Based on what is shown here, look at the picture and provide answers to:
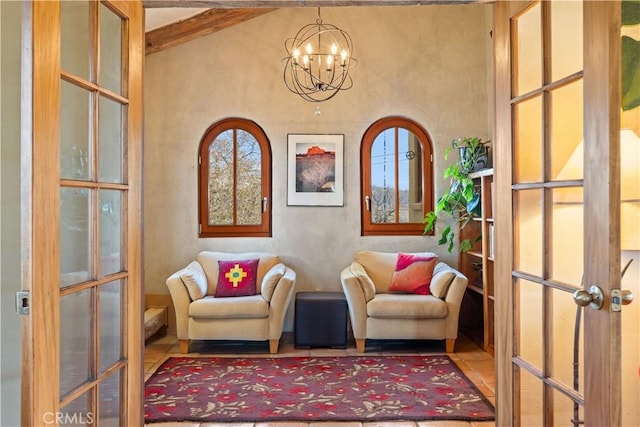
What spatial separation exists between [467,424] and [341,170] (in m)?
2.95

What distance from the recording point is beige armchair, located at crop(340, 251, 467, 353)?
4.34m

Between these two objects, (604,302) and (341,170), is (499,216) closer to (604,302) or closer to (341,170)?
(604,302)

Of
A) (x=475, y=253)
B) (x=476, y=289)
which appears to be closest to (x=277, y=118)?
(x=475, y=253)

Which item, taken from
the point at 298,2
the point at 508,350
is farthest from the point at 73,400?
the point at 298,2

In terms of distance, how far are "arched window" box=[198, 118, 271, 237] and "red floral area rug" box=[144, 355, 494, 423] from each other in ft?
4.98

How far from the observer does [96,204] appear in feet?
5.62

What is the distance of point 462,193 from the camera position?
4.78 metres

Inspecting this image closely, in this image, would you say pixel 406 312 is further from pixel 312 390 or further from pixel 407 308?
pixel 312 390

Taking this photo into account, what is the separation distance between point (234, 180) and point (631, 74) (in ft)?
13.1

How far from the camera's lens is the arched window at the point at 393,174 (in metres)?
5.24

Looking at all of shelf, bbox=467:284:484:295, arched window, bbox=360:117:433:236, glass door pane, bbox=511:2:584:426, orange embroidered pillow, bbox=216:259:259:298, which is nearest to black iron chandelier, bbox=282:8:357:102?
arched window, bbox=360:117:433:236

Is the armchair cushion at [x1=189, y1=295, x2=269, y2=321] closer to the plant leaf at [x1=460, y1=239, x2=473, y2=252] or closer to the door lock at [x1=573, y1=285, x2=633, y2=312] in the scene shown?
the plant leaf at [x1=460, y1=239, x2=473, y2=252]

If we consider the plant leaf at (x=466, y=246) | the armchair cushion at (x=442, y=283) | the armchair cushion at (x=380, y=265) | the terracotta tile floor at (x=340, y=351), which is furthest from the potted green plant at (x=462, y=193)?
the terracotta tile floor at (x=340, y=351)

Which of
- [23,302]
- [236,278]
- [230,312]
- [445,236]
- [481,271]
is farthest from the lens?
[445,236]
